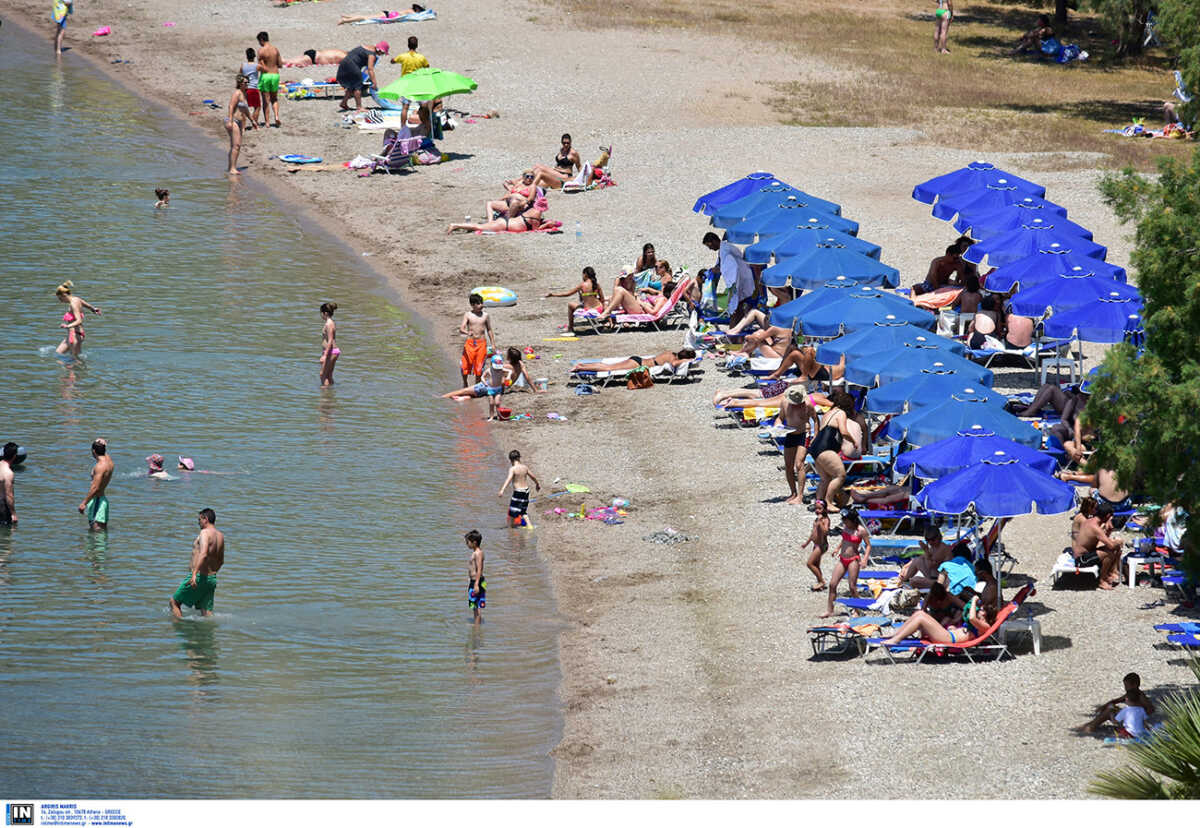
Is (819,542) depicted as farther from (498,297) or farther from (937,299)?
(498,297)

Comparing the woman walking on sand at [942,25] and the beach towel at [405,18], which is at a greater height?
the woman walking on sand at [942,25]

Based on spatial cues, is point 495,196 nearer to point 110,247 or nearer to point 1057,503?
point 110,247

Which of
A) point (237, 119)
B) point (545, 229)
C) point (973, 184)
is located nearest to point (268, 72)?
point (237, 119)

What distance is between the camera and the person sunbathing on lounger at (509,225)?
32625 millimetres

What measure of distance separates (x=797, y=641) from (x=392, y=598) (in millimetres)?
4504

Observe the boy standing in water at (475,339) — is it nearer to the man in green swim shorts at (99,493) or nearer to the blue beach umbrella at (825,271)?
the blue beach umbrella at (825,271)

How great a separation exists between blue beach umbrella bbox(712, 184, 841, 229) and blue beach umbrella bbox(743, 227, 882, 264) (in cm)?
155

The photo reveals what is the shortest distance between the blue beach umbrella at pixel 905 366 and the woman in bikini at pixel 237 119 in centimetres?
1953

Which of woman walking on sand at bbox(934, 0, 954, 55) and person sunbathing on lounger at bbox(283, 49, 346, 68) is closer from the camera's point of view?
person sunbathing on lounger at bbox(283, 49, 346, 68)

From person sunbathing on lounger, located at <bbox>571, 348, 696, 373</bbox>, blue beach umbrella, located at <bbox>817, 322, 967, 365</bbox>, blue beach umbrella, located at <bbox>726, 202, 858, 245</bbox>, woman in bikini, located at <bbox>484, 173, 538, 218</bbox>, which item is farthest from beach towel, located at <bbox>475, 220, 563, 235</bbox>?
blue beach umbrella, located at <bbox>817, 322, 967, 365</bbox>

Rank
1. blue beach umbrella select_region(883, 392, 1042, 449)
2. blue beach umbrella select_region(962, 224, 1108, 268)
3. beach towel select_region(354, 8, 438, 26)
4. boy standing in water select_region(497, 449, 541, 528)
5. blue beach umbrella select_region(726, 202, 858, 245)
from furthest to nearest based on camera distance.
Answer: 1. beach towel select_region(354, 8, 438, 26)
2. blue beach umbrella select_region(726, 202, 858, 245)
3. blue beach umbrella select_region(962, 224, 1108, 268)
4. boy standing in water select_region(497, 449, 541, 528)
5. blue beach umbrella select_region(883, 392, 1042, 449)

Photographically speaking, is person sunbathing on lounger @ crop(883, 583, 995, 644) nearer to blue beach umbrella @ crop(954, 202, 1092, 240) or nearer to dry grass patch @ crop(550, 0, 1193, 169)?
blue beach umbrella @ crop(954, 202, 1092, 240)

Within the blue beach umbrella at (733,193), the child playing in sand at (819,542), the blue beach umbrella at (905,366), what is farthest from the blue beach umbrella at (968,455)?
the blue beach umbrella at (733,193)

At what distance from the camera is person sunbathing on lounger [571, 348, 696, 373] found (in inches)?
977
